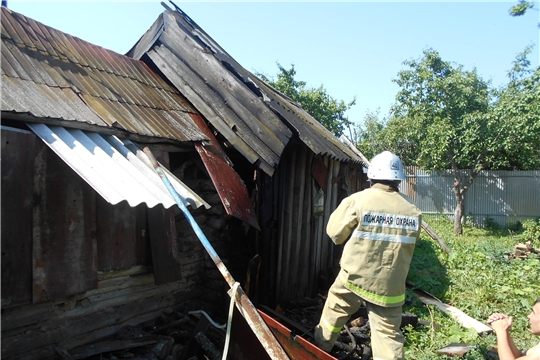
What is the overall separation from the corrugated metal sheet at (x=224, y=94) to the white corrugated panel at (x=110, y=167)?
5.66 ft

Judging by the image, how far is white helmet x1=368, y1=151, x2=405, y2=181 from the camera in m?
3.86

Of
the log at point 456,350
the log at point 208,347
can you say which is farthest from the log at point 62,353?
the log at point 456,350

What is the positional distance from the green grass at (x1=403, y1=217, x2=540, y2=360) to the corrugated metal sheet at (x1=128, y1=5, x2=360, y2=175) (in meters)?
2.85

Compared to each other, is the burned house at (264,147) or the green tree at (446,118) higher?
the green tree at (446,118)

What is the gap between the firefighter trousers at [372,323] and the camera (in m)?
3.58

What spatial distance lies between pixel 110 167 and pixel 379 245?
8.47 feet

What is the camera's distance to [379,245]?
3.66 meters

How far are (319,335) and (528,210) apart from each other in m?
16.4

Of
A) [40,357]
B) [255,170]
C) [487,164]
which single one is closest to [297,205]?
[255,170]

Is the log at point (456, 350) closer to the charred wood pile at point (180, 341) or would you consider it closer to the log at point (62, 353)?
the charred wood pile at point (180, 341)

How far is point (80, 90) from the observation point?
14.1 feet

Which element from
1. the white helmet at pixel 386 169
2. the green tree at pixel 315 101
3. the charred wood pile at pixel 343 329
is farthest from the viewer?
the green tree at pixel 315 101

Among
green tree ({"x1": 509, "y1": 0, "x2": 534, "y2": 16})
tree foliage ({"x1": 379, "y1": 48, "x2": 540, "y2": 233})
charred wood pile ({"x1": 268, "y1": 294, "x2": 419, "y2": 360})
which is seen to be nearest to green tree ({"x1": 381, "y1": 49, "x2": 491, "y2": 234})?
tree foliage ({"x1": 379, "y1": 48, "x2": 540, "y2": 233})

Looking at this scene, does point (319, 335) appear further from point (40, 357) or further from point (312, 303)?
point (40, 357)
